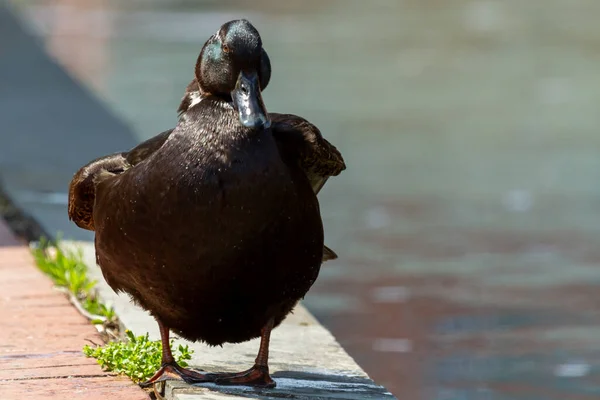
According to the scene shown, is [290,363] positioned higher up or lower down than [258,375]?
higher up

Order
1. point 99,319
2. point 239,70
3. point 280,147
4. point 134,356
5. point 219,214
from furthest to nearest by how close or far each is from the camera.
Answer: point 99,319
point 134,356
point 280,147
point 239,70
point 219,214

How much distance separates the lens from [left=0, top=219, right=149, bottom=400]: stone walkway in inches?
157

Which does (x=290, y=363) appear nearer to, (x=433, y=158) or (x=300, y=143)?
(x=300, y=143)

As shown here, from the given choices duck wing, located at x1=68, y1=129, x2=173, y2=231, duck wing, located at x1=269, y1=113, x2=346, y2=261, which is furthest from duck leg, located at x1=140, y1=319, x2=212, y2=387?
duck wing, located at x1=269, y1=113, x2=346, y2=261

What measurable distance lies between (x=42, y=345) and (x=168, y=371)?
663 mm

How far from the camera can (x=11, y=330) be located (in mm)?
4723

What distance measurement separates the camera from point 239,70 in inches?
150

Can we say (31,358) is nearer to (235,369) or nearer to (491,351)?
(235,369)

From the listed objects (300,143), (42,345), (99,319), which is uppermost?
(300,143)

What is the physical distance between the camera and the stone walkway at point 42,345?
13.1 feet

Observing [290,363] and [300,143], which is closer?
[300,143]

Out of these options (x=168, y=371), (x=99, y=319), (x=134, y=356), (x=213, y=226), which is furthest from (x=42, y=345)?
(x=213, y=226)

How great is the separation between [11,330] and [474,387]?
1.91 meters

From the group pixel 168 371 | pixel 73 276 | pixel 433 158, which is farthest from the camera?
pixel 433 158
